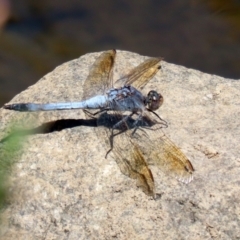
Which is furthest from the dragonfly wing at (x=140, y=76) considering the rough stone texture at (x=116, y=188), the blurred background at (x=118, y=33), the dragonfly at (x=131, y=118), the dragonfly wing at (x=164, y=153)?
the blurred background at (x=118, y=33)

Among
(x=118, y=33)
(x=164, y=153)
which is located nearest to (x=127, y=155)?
(x=164, y=153)

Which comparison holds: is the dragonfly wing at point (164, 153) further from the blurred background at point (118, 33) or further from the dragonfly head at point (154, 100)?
the blurred background at point (118, 33)

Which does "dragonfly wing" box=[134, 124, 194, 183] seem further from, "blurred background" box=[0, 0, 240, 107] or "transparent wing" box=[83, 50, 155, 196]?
"blurred background" box=[0, 0, 240, 107]

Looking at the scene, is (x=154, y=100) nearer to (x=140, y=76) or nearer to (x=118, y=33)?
(x=140, y=76)

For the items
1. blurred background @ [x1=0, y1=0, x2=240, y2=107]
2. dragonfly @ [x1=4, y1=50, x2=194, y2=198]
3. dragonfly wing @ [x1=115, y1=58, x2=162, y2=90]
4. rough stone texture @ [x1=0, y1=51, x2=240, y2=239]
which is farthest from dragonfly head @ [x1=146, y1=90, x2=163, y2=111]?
blurred background @ [x1=0, y1=0, x2=240, y2=107]

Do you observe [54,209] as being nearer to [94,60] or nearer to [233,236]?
[233,236]

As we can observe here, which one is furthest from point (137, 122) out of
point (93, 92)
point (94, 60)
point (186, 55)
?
point (186, 55)

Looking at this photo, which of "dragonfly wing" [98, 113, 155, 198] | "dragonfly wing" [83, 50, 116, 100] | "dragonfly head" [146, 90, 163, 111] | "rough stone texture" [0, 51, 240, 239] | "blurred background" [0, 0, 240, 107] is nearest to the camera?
"rough stone texture" [0, 51, 240, 239]
